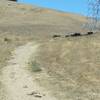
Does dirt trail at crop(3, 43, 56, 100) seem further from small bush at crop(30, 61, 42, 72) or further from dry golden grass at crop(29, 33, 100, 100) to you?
dry golden grass at crop(29, 33, 100, 100)

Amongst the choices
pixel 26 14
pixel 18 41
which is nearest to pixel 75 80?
pixel 18 41

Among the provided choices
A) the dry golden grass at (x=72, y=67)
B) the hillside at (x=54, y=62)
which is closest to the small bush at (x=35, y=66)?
the hillside at (x=54, y=62)

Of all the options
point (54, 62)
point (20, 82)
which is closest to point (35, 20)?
point (54, 62)

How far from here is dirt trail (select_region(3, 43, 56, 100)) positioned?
69.5ft

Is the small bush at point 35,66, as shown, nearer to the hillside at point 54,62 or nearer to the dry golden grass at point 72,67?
the hillside at point 54,62

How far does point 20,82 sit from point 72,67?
17.4 feet

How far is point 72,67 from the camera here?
95.7 ft

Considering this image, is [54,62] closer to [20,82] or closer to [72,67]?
[72,67]

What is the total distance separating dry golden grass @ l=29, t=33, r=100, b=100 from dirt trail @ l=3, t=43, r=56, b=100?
61cm

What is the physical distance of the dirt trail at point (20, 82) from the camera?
2119 centimetres

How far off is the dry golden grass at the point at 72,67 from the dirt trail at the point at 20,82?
608 millimetres

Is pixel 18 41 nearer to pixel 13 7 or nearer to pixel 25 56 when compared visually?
pixel 25 56

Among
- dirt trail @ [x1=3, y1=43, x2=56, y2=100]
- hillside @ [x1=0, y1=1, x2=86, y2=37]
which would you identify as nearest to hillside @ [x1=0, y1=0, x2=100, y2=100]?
dirt trail @ [x1=3, y1=43, x2=56, y2=100]

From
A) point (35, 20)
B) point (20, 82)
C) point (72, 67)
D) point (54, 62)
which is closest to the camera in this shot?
point (20, 82)
